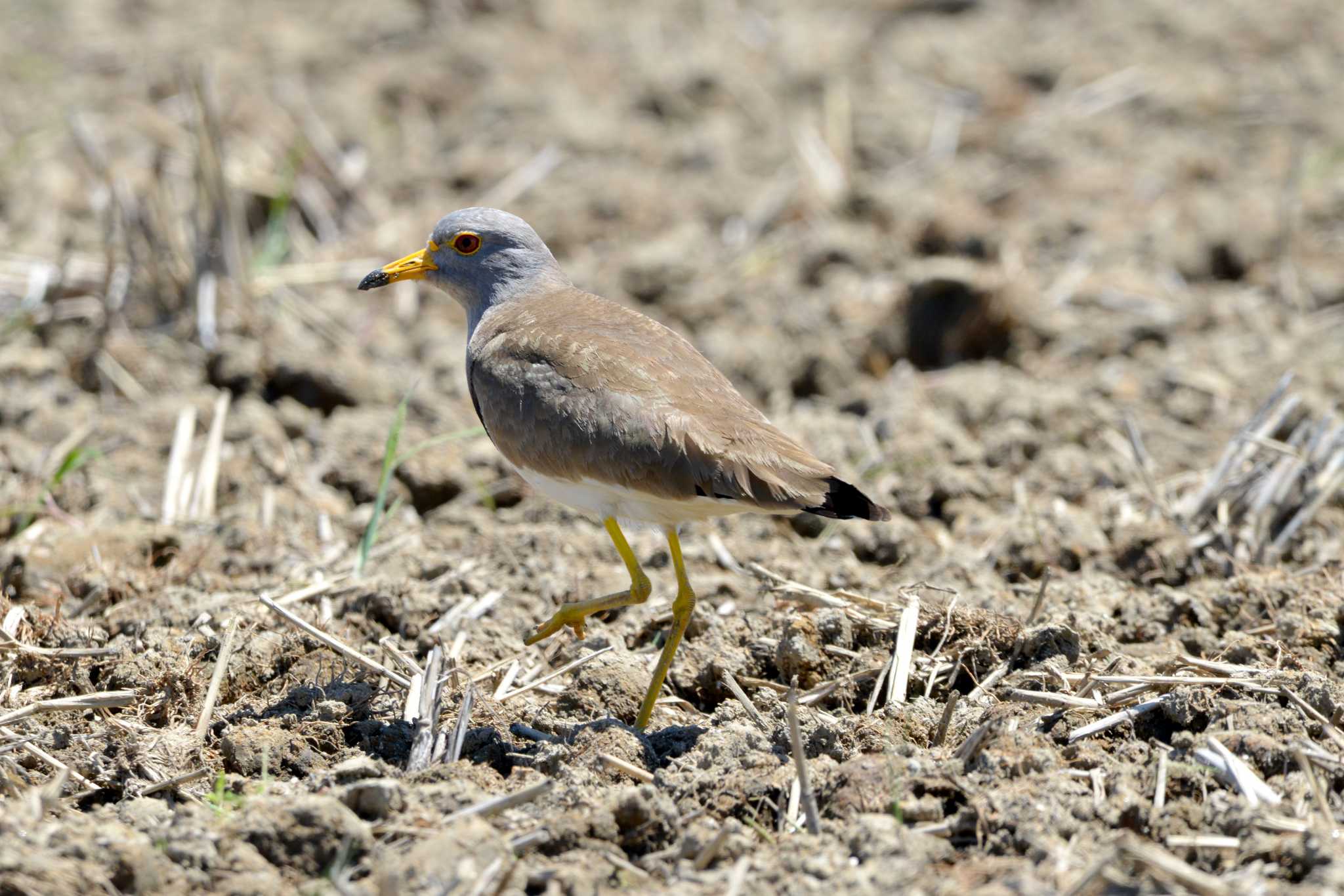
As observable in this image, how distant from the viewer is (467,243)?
18.6ft

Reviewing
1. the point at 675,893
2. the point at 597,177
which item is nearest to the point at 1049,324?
the point at 597,177

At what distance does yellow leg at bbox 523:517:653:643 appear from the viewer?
4.81 meters

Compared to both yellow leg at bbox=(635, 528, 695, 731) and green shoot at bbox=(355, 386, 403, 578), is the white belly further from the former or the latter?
green shoot at bbox=(355, 386, 403, 578)

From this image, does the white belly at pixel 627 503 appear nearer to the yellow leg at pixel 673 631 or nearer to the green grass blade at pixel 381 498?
the yellow leg at pixel 673 631

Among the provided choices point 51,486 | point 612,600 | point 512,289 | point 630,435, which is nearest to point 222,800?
point 612,600

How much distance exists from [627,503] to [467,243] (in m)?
1.56

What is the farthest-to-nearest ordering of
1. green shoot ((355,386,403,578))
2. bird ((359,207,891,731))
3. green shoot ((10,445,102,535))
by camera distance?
green shoot ((10,445,102,535))
green shoot ((355,386,403,578))
bird ((359,207,891,731))

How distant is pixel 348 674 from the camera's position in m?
4.71

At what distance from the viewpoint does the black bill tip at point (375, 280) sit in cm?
571

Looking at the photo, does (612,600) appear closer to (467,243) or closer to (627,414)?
(627,414)

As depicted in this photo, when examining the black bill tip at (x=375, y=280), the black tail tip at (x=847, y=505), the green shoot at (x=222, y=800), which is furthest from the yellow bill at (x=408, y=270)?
the green shoot at (x=222, y=800)

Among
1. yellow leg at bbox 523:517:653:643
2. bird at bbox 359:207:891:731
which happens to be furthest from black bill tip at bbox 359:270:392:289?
yellow leg at bbox 523:517:653:643

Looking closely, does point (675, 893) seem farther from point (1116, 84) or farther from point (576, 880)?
point (1116, 84)

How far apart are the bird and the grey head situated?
0.67 ft
